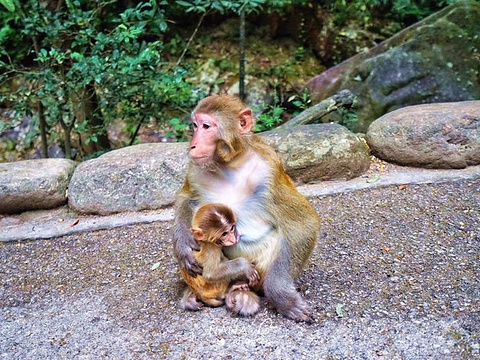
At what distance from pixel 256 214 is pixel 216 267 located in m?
0.38

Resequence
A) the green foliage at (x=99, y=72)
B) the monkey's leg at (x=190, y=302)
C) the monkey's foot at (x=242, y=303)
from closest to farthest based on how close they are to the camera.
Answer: the monkey's foot at (x=242, y=303) → the monkey's leg at (x=190, y=302) → the green foliage at (x=99, y=72)

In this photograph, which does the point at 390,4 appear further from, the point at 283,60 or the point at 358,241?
the point at 358,241

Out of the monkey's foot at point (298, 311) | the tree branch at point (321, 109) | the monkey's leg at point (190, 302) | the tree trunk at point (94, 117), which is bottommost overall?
the tree trunk at point (94, 117)

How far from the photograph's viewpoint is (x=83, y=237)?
4.57 meters

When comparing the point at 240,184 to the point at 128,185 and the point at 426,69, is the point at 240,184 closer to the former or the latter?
the point at 128,185

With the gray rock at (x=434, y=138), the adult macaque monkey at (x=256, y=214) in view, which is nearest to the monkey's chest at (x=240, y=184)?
the adult macaque monkey at (x=256, y=214)

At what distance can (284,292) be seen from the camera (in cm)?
298

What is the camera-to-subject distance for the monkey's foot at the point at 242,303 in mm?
3002

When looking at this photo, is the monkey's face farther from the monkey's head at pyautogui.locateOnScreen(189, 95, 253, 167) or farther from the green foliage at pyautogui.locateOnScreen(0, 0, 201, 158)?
the green foliage at pyautogui.locateOnScreen(0, 0, 201, 158)

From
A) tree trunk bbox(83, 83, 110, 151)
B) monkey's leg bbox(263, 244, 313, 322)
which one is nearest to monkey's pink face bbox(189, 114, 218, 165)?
monkey's leg bbox(263, 244, 313, 322)

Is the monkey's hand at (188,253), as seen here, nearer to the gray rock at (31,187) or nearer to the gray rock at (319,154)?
the gray rock at (319,154)

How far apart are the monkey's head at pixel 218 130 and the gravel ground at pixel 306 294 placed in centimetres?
94

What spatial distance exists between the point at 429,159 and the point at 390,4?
15.8 ft

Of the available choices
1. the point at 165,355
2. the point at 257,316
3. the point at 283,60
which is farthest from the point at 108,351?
the point at 283,60
